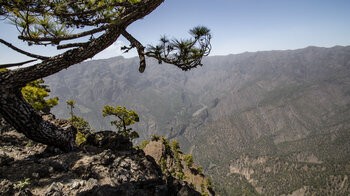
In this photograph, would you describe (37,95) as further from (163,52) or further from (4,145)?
(163,52)

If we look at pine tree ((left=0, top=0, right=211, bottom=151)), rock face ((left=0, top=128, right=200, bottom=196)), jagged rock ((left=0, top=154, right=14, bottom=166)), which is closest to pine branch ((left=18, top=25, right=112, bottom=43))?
pine tree ((left=0, top=0, right=211, bottom=151))

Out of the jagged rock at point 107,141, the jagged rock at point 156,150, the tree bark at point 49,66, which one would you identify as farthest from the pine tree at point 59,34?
the jagged rock at point 156,150

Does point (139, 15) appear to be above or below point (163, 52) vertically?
above

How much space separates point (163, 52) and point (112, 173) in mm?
4858

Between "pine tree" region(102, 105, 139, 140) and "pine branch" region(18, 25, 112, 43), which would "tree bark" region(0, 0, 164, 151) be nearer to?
"pine branch" region(18, 25, 112, 43)

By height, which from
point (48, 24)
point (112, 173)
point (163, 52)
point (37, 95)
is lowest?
point (112, 173)

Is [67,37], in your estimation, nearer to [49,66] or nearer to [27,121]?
[49,66]

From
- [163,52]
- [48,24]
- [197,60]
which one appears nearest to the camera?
[48,24]

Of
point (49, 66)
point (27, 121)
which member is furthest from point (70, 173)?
point (49, 66)

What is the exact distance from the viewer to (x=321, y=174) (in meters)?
170

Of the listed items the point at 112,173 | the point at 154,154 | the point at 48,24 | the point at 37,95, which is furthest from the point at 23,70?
the point at 154,154

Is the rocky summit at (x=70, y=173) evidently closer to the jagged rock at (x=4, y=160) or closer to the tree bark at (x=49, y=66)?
the jagged rock at (x=4, y=160)

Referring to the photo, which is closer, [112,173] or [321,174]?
[112,173]

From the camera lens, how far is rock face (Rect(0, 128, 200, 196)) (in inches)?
194
